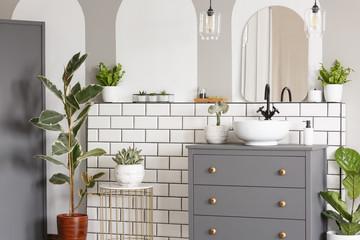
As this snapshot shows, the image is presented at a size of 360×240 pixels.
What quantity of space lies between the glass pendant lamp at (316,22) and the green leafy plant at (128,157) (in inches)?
63.7

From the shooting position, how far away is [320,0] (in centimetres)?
445

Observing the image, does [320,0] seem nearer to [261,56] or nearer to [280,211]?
[261,56]

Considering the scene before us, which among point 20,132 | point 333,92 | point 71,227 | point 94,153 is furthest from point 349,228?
point 20,132

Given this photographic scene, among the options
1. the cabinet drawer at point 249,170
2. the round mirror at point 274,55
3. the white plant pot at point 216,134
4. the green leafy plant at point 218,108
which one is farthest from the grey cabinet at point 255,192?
the round mirror at point 274,55

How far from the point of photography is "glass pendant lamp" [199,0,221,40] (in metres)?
→ 4.24

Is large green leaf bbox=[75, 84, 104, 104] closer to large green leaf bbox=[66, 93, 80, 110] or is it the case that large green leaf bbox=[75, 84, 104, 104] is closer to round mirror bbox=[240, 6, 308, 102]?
large green leaf bbox=[66, 93, 80, 110]

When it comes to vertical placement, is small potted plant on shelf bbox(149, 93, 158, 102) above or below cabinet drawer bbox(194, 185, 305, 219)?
above

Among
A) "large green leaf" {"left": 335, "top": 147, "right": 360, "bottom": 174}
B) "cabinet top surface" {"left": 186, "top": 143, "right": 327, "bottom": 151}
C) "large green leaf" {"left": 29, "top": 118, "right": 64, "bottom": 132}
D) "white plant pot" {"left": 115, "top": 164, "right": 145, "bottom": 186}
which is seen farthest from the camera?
"large green leaf" {"left": 29, "top": 118, "right": 64, "bottom": 132}

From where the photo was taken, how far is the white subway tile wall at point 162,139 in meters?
4.60

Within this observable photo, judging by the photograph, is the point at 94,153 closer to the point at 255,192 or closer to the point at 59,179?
the point at 59,179

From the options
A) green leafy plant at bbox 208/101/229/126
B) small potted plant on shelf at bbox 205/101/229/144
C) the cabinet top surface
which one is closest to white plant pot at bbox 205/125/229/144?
small potted plant on shelf at bbox 205/101/229/144

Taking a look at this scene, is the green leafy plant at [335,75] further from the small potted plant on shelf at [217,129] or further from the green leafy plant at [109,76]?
the green leafy plant at [109,76]

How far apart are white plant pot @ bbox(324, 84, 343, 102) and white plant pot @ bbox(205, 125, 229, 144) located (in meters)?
0.83

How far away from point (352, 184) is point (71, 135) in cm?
223
